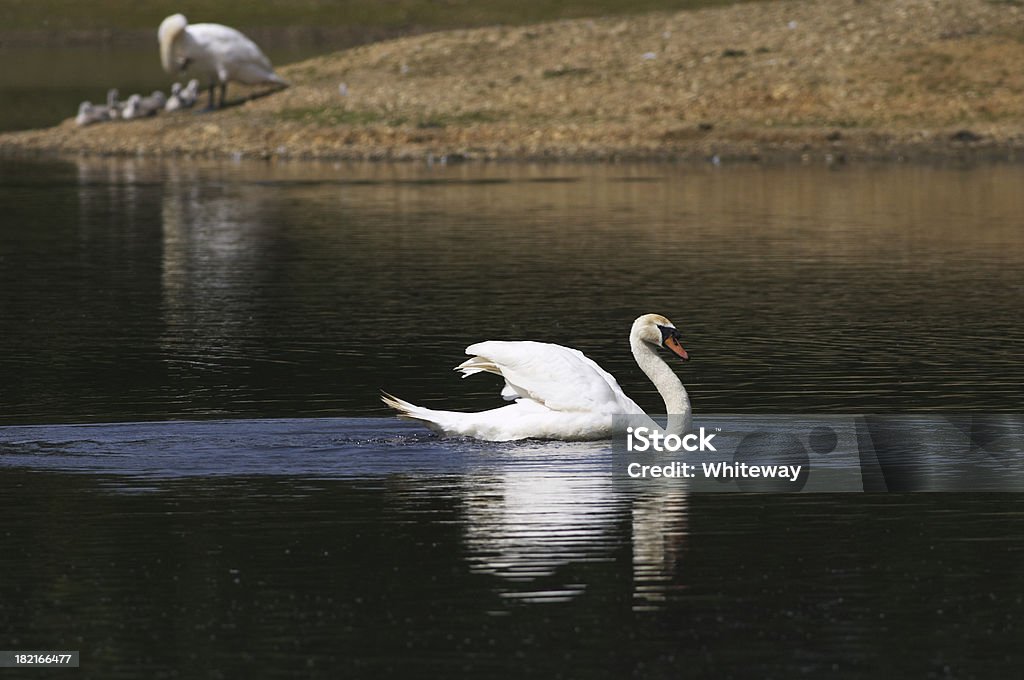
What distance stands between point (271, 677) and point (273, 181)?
39.4m

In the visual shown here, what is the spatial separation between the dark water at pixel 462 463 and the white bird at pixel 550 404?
0.72ft

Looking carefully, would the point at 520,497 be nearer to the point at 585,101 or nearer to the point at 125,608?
the point at 125,608

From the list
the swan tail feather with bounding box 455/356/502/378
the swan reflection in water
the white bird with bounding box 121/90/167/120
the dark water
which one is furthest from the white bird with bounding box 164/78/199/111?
the swan reflection in water

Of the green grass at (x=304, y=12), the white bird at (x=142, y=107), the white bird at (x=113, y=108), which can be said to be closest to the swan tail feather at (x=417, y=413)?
the white bird at (x=142, y=107)

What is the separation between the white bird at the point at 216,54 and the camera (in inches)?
2403

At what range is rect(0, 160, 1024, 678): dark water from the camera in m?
11.0

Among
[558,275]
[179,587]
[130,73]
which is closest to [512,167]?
[558,275]

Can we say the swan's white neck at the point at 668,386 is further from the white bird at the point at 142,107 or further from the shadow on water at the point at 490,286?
the white bird at the point at 142,107

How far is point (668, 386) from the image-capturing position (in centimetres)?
1641

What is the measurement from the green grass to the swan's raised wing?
111 metres

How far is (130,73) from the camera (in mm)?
95625

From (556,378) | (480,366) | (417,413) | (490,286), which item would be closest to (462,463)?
(417,413)

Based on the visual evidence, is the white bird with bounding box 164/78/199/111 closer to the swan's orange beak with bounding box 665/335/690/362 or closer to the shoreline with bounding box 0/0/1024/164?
the shoreline with bounding box 0/0/1024/164

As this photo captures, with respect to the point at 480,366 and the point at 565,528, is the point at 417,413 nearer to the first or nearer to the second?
the point at 480,366
